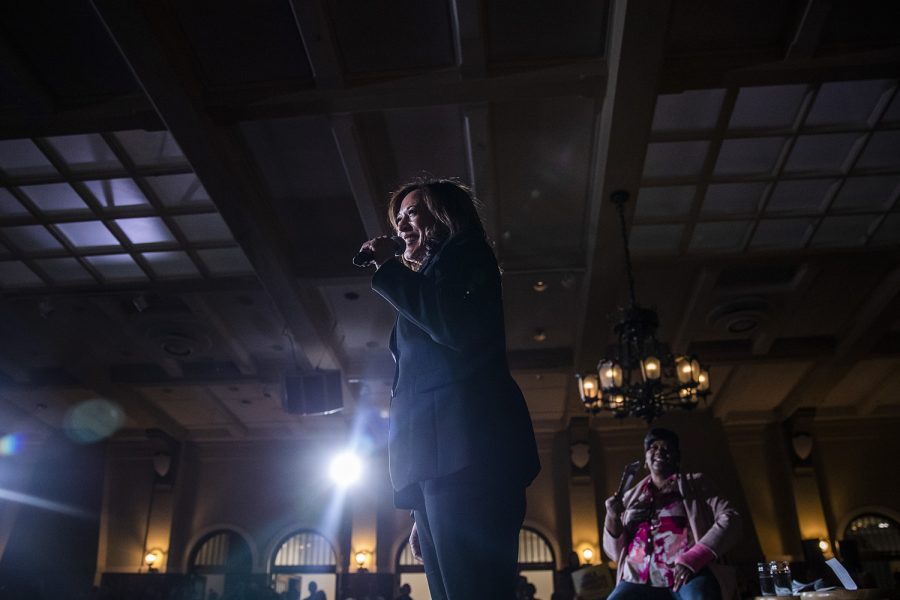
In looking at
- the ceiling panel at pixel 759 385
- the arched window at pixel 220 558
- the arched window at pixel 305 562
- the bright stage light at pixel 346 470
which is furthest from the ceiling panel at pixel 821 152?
the arched window at pixel 220 558

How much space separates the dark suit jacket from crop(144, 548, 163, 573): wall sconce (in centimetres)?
1362

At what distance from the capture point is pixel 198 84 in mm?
6055

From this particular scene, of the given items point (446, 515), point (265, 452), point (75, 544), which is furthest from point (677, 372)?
point (75, 544)

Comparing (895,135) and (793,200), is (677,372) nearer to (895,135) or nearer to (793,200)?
(793,200)

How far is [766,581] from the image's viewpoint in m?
2.72

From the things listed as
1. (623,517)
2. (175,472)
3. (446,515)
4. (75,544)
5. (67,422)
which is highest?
(67,422)

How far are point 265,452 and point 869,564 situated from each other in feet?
38.9

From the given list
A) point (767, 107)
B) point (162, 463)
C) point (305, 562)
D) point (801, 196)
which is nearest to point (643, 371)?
point (767, 107)

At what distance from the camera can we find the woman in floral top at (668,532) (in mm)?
2480

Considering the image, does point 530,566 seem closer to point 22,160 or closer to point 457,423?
point 22,160

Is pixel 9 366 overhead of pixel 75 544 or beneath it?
overhead

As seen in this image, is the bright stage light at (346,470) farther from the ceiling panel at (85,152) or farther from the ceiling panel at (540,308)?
the ceiling panel at (85,152)

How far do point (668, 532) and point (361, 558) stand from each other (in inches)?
442

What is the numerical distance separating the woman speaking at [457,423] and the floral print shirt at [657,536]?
1.46 m
